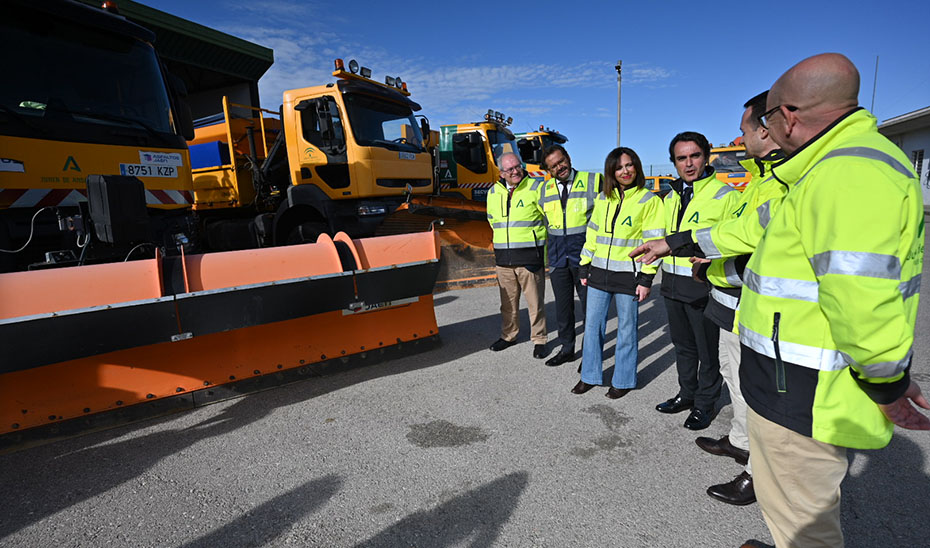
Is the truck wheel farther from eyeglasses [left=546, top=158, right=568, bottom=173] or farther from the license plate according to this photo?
eyeglasses [left=546, top=158, right=568, bottom=173]

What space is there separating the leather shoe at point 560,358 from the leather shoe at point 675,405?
1.08 m

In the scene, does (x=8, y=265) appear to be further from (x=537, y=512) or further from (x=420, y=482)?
(x=537, y=512)

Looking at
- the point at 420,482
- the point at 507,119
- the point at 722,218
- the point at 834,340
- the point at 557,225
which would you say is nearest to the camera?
the point at 834,340

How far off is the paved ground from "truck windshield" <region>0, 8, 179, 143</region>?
2169 mm

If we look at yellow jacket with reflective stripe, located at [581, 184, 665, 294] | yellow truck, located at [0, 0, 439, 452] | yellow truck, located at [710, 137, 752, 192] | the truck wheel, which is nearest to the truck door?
the truck wheel

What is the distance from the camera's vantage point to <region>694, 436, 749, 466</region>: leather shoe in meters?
2.58

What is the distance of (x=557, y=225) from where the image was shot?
13.9 ft

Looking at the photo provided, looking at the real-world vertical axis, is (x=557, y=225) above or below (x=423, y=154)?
below

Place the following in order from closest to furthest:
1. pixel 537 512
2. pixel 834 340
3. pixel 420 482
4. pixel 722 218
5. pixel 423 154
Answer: pixel 834 340 < pixel 537 512 < pixel 420 482 < pixel 722 218 < pixel 423 154

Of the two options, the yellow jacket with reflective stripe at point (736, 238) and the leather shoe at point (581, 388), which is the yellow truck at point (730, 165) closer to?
the leather shoe at point (581, 388)

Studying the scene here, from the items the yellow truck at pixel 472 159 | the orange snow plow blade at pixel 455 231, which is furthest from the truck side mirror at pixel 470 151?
the orange snow plow blade at pixel 455 231

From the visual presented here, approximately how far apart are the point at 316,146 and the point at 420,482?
507 cm

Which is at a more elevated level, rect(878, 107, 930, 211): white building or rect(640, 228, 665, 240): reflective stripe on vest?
rect(878, 107, 930, 211): white building

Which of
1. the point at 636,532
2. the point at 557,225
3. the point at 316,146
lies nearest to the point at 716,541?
the point at 636,532
